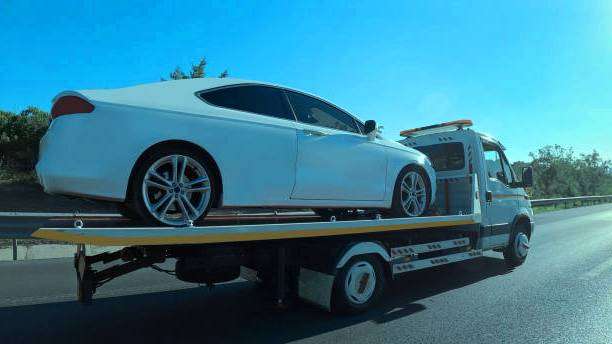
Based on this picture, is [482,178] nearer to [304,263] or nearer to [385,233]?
[385,233]

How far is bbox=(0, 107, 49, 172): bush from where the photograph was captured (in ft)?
56.9

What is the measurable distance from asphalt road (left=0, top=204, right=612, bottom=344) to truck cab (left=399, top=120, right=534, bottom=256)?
2.38 ft

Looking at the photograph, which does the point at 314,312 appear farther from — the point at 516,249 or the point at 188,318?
the point at 516,249

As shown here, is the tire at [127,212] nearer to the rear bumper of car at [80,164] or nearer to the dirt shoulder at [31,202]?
the rear bumper of car at [80,164]

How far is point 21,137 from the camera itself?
19422 mm

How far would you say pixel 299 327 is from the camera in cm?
389

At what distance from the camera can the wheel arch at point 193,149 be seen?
10.2 feet

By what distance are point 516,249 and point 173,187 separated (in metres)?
5.82

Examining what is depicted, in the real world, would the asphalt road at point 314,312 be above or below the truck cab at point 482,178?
below

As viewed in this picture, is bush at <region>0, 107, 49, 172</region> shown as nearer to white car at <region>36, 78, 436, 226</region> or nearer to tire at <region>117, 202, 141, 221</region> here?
tire at <region>117, 202, 141, 221</region>

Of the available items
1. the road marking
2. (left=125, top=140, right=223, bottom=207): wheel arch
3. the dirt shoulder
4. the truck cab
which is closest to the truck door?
the truck cab

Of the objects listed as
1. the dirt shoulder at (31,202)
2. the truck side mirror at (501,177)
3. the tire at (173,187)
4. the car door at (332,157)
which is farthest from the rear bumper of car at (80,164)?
the dirt shoulder at (31,202)

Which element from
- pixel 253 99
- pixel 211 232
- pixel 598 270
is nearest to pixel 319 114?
pixel 253 99

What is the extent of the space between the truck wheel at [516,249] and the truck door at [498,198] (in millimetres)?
171
